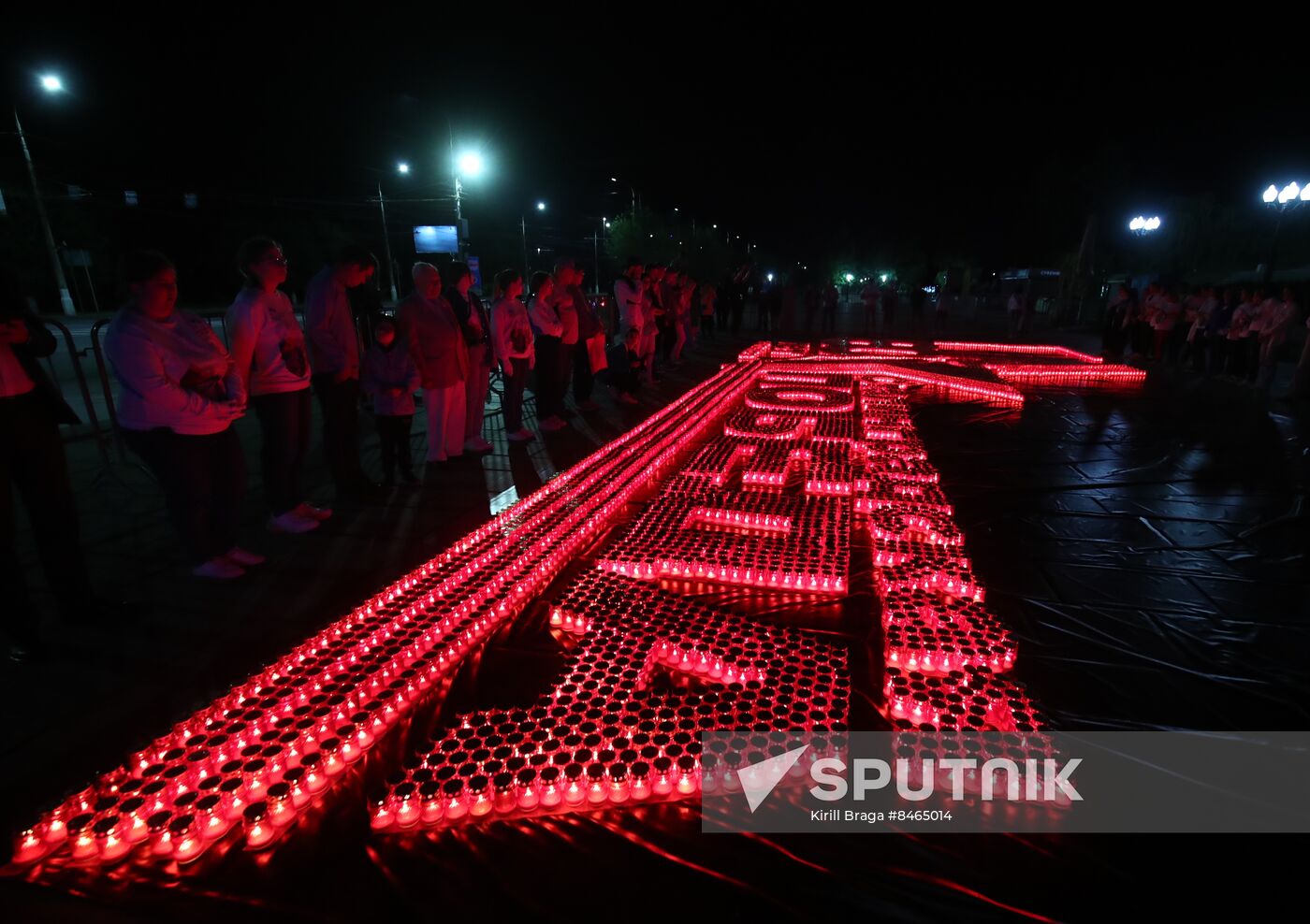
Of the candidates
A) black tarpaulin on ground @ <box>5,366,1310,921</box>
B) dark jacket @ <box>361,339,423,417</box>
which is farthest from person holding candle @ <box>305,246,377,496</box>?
black tarpaulin on ground @ <box>5,366,1310,921</box>

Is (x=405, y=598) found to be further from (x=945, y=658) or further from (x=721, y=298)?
(x=721, y=298)

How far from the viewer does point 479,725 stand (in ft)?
7.74

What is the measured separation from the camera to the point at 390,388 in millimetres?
4891

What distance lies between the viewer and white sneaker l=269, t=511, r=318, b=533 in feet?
13.5

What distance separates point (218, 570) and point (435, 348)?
7.93 feet

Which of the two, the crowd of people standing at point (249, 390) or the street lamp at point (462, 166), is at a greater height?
the street lamp at point (462, 166)

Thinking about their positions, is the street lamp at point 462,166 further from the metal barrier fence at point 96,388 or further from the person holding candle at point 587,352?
the person holding candle at point 587,352

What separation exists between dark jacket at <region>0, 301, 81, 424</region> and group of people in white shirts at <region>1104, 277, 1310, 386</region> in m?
13.7

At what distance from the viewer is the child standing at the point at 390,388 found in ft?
15.9

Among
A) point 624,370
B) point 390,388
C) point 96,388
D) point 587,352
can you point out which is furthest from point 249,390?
point 96,388
